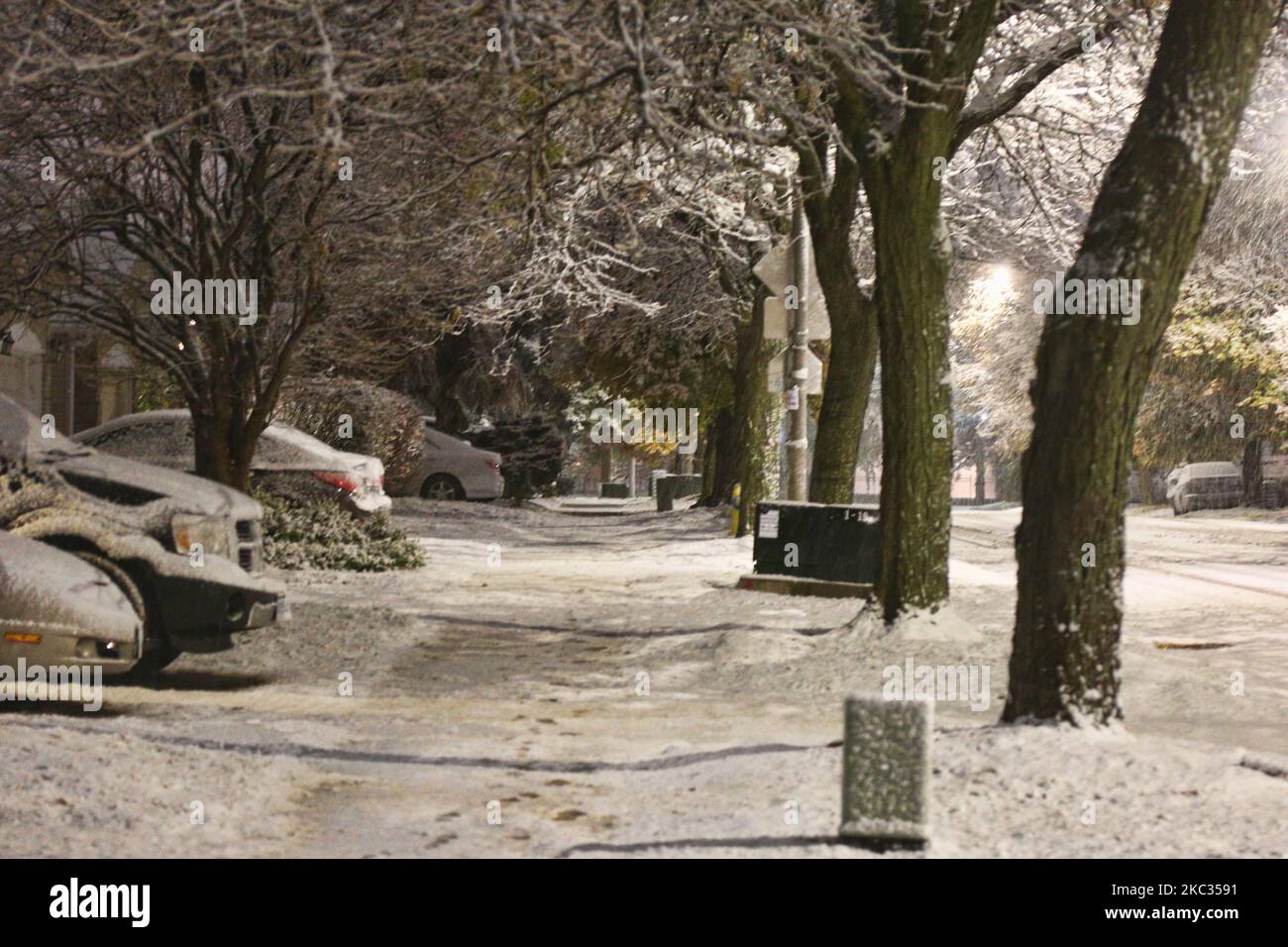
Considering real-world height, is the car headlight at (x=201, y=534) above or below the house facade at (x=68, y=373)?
below

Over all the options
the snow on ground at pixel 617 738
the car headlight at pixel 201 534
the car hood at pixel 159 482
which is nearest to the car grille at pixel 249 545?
the car hood at pixel 159 482

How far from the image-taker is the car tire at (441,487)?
3603 centimetres

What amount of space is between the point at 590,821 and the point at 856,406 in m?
10.5

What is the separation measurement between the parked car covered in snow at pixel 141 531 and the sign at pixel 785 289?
8.00m

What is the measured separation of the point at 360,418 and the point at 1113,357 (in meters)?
24.8

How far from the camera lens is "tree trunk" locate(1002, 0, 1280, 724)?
7926 mm

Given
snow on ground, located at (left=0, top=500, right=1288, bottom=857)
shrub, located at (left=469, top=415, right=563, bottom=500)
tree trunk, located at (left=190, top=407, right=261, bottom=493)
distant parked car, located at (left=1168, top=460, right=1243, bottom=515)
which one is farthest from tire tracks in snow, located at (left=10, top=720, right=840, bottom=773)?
distant parked car, located at (left=1168, top=460, right=1243, bottom=515)

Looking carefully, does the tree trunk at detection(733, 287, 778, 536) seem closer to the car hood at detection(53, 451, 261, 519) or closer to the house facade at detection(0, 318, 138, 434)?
the house facade at detection(0, 318, 138, 434)

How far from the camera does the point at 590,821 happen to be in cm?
730

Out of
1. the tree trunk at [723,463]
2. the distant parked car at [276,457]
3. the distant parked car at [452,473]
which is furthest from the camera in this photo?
the tree trunk at [723,463]

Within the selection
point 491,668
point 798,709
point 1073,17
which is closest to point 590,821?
point 798,709

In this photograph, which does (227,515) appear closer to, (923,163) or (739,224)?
(923,163)

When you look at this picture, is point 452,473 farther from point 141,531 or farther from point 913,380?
point 141,531

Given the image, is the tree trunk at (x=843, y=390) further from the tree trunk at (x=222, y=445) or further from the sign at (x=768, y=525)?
the tree trunk at (x=222, y=445)
